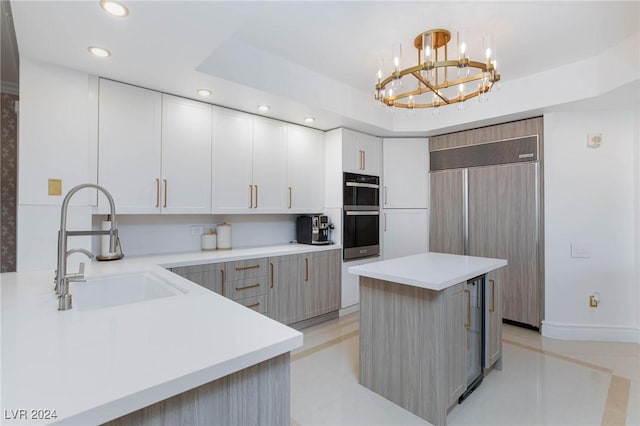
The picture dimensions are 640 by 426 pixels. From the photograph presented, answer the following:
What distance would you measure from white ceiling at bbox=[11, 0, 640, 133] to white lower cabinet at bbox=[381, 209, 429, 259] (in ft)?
5.86

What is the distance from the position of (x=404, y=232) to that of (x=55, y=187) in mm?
3642

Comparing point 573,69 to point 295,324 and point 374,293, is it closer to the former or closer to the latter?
point 374,293

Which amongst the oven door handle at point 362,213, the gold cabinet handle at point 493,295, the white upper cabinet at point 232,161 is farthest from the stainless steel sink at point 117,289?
the oven door handle at point 362,213

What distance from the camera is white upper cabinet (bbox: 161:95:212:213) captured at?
268 centimetres

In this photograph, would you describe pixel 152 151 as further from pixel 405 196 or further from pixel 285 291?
pixel 405 196

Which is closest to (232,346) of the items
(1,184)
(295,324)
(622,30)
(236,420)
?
(236,420)

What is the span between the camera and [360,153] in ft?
12.8

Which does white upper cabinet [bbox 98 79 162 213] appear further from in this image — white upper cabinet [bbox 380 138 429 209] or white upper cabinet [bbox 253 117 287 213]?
white upper cabinet [bbox 380 138 429 209]

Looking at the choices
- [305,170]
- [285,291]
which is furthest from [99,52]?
[285,291]

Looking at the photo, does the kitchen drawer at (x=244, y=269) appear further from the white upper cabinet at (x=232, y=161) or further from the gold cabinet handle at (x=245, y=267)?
the white upper cabinet at (x=232, y=161)

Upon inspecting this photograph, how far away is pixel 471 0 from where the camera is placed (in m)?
1.97

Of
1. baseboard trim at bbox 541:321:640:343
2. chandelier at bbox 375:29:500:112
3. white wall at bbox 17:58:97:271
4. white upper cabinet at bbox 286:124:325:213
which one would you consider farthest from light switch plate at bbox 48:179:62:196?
baseboard trim at bbox 541:321:640:343

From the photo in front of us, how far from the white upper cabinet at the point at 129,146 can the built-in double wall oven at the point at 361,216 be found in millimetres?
2008

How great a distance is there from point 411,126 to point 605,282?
2.59 metres
